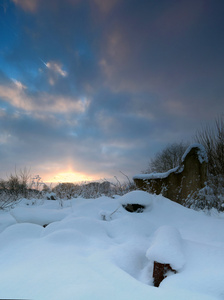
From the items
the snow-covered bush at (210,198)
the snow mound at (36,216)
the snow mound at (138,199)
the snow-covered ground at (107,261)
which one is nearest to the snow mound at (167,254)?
the snow-covered ground at (107,261)

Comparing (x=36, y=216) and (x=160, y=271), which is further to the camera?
(x=36, y=216)

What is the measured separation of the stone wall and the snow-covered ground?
10.6 ft

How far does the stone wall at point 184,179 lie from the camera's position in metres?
6.11

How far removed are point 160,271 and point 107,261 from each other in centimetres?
40

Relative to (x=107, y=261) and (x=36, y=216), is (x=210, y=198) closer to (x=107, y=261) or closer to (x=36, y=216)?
(x=36, y=216)

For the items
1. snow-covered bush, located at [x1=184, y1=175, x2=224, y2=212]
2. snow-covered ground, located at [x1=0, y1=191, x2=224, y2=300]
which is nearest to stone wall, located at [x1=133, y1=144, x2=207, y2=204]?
snow-covered bush, located at [x1=184, y1=175, x2=224, y2=212]

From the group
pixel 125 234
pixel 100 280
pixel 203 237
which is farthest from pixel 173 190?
pixel 100 280

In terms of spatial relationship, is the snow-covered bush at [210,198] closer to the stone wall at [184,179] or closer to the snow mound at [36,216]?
the stone wall at [184,179]

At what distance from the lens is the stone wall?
20.0 feet

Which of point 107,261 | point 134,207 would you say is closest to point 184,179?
point 134,207

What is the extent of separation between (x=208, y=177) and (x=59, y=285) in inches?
229

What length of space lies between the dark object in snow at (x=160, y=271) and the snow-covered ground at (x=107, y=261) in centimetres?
5

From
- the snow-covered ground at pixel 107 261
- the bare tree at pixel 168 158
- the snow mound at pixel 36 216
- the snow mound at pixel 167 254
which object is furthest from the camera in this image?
the bare tree at pixel 168 158

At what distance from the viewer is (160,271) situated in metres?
1.48
